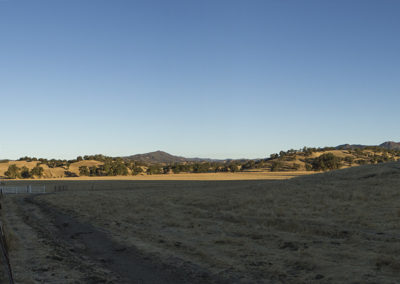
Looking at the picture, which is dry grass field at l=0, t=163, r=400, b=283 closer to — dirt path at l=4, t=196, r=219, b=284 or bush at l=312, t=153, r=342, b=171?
dirt path at l=4, t=196, r=219, b=284

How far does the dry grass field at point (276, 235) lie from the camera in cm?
1077

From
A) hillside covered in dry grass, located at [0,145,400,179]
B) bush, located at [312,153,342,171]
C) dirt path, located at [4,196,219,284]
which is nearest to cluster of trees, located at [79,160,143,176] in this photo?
hillside covered in dry grass, located at [0,145,400,179]

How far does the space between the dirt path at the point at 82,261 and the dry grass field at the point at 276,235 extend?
0.36 meters

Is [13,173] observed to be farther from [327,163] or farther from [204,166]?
[327,163]

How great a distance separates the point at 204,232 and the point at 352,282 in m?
9.13

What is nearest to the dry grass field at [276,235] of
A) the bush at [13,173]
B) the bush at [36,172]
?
the bush at [13,173]

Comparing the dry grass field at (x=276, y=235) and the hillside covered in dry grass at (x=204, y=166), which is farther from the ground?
the hillside covered in dry grass at (x=204, y=166)

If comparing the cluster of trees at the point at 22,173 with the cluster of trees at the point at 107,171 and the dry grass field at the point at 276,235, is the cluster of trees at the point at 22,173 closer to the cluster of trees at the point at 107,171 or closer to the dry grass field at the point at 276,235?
the cluster of trees at the point at 107,171

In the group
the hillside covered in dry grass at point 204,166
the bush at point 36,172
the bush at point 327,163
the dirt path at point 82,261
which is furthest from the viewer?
the bush at point 36,172

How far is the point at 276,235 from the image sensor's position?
642 inches

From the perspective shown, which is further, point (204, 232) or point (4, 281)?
point (204, 232)

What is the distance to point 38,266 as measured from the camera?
11.5 m

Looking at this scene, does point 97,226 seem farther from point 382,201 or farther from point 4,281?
point 382,201

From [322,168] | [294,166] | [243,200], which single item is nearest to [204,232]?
[243,200]
